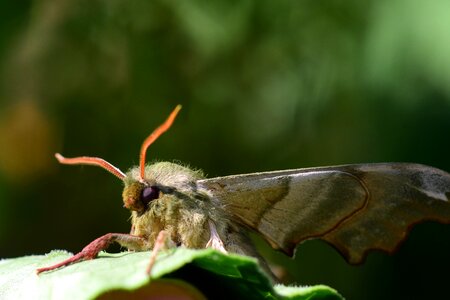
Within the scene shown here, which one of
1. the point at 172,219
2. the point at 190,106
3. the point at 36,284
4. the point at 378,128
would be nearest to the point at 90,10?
the point at 190,106

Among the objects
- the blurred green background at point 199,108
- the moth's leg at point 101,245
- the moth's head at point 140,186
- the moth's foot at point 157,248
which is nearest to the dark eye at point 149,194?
the moth's head at point 140,186

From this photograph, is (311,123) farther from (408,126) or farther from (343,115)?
(408,126)

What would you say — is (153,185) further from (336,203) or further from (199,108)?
(199,108)

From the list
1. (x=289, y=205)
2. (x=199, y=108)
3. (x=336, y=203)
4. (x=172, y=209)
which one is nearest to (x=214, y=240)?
(x=172, y=209)

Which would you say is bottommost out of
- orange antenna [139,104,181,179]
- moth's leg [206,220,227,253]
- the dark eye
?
moth's leg [206,220,227,253]

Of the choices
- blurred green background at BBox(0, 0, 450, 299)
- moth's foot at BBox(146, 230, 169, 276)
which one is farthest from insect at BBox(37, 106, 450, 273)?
blurred green background at BBox(0, 0, 450, 299)

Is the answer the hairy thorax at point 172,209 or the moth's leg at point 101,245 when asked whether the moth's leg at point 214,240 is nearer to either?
the hairy thorax at point 172,209

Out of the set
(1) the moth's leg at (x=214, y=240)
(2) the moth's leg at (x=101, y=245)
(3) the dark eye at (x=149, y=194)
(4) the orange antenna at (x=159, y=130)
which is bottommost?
(1) the moth's leg at (x=214, y=240)

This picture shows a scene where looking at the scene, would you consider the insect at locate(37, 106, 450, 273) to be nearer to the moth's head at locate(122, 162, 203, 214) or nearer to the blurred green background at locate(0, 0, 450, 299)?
the moth's head at locate(122, 162, 203, 214)
